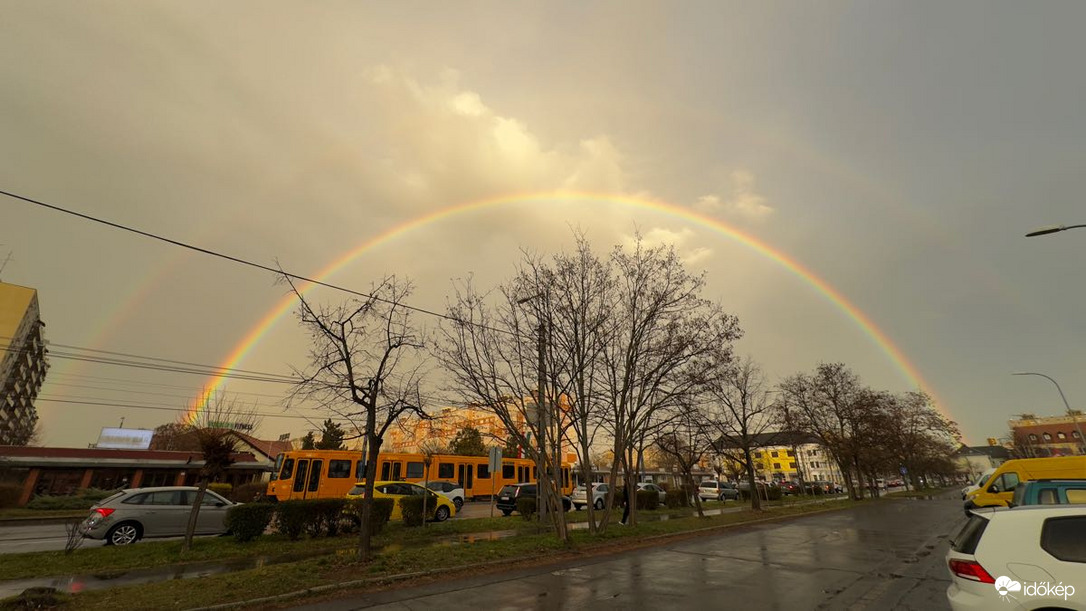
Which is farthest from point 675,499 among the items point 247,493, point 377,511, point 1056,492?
point 247,493

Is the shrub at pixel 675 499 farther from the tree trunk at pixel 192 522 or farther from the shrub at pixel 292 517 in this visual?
the tree trunk at pixel 192 522

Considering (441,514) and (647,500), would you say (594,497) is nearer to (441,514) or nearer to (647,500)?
(647,500)

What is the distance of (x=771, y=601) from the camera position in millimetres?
7914

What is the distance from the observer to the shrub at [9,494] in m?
28.5

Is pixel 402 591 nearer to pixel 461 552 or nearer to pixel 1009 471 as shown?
pixel 461 552

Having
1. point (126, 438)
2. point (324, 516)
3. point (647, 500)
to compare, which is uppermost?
point (126, 438)

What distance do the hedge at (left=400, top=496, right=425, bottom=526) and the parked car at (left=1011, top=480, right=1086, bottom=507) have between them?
1791 centimetres

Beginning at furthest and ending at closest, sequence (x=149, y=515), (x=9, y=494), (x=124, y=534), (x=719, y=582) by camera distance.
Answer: (x=9, y=494)
(x=149, y=515)
(x=124, y=534)
(x=719, y=582)

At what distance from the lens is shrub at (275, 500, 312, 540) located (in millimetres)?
14414

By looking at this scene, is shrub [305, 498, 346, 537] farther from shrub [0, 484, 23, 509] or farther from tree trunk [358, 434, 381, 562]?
shrub [0, 484, 23, 509]

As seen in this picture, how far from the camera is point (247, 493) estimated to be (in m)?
26.9

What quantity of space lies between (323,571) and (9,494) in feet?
119

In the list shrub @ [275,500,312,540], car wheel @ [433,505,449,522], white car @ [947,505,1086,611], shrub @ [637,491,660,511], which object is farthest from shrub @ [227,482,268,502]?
white car @ [947,505,1086,611]

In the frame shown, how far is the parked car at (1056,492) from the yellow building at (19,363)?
7155 centimetres
